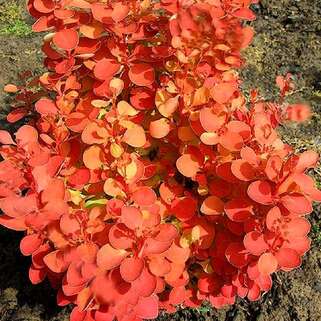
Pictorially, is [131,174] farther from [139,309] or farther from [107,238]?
[139,309]

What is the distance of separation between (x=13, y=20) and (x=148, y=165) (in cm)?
314

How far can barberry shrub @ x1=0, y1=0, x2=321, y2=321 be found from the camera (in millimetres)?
1519

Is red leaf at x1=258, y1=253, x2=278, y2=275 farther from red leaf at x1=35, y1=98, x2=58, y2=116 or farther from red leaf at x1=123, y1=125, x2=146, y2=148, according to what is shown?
red leaf at x1=35, y1=98, x2=58, y2=116

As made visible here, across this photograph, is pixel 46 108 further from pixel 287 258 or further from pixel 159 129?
pixel 287 258

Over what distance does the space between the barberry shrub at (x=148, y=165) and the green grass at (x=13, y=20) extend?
264 cm

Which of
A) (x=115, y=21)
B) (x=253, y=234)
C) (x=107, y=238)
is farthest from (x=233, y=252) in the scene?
(x=115, y=21)

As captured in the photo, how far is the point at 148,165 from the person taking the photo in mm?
1778

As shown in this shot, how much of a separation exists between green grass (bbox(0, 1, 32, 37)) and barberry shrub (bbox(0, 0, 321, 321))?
8.66ft

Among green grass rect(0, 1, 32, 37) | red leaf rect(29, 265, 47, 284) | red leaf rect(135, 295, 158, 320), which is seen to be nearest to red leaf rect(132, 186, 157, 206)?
red leaf rect(135, 295, 158, 320)

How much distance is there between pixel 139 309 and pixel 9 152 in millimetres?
630

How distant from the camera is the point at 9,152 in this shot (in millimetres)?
1648

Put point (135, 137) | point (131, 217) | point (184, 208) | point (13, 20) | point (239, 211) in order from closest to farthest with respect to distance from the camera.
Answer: point (131, 217)
point (239, 211)
point (135, 137)
point (184, 208)
point (13, 20)

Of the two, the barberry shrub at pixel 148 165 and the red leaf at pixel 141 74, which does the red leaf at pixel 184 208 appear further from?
the red leaf at pixel 141 74

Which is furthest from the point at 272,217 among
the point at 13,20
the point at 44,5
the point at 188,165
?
the point at 13,20
